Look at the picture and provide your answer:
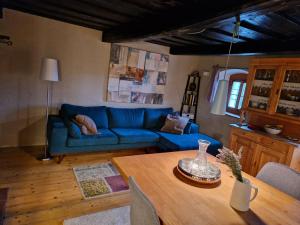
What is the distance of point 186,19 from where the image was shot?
2.12 metres

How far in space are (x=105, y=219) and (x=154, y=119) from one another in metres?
2.61

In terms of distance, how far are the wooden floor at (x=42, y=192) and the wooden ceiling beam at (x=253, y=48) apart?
2677 mm

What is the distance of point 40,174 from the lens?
2.78 m

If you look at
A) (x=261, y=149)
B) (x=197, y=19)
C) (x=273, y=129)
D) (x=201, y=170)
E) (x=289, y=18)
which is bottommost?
(x=261, y=149)

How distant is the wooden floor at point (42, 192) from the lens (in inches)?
80.9

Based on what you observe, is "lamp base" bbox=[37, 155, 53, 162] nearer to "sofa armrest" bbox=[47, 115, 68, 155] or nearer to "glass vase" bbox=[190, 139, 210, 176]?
"sofa armrest" bbox=[47, 115, 68, 155]

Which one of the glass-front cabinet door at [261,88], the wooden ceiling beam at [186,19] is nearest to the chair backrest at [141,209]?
the wooden ceiling beam at [186,19]

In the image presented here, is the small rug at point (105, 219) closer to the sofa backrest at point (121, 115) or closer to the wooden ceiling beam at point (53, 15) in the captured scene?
the sofa backrest at point (121, 115)

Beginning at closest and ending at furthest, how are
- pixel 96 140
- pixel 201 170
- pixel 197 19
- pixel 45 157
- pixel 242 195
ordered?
1. pixel 242 195
2. pixel 201 170
3. pixel 197 19
4. pixel 45 157
5. pixel 96 140

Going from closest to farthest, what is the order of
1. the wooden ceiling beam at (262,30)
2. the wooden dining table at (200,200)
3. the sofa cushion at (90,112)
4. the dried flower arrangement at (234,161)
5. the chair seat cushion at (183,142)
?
1. the wooden dining table at (200,200)
2. the dried flower arrangement at (234,161)
3. the wooden ceiling beam at (262,30)
4. the chair seat cushion at (183,142)
5. the sofa cushion at (90,112)

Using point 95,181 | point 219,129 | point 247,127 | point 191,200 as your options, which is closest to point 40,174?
point 95,181

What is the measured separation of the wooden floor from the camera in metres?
2.05

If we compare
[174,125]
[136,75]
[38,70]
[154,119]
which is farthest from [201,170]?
[38,70]

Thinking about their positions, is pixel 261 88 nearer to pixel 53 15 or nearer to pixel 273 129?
pixel 273 129
